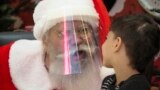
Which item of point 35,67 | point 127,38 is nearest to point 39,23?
point 35,67

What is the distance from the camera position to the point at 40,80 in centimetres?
118

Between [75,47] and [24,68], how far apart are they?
0.35 m

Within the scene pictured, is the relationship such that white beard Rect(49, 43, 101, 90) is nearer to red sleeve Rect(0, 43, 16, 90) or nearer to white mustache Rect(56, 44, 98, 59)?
white mustache Rect(56, 44, 98, 59)

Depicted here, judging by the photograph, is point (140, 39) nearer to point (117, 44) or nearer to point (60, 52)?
point (117, 44)

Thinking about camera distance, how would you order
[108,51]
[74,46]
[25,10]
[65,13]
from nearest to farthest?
[74,46], [65,13], [108,51], [25,10]

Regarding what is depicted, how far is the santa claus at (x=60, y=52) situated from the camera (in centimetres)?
95

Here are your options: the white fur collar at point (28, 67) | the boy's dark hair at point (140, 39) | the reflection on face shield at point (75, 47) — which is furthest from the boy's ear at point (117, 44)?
the white fur collar at point (28, 67)

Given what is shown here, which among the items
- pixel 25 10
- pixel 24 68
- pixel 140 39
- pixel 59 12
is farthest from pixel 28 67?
pixel 25 10

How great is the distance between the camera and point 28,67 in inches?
47.8

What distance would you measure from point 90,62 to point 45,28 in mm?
195

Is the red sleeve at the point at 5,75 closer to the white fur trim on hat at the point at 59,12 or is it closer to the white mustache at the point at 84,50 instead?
the white fur trim on hat at the point at 59,12

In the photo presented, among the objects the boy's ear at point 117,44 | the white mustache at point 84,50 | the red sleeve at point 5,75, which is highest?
the white mustache at point 84,50

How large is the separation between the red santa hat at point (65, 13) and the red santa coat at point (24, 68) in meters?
0.11

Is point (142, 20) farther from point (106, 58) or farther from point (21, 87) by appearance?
point (21, 87)
